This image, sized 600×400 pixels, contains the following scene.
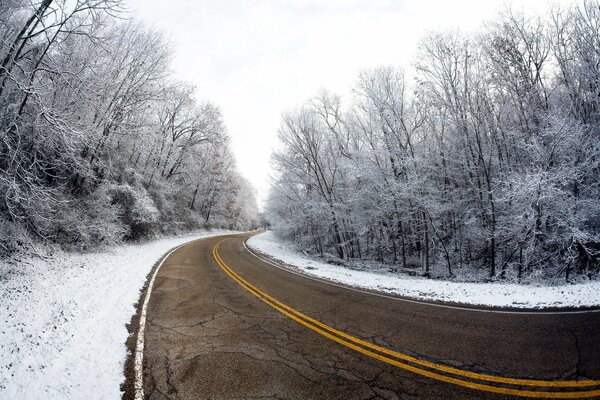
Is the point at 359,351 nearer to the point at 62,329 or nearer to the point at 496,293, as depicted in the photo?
the point at 62,329

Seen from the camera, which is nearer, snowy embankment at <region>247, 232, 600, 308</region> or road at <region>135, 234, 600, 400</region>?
road at <region>135, 234, 600, 400</region>

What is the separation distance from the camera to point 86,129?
8.32 meters

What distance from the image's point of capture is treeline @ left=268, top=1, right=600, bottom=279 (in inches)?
453

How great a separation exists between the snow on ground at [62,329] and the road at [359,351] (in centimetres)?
60

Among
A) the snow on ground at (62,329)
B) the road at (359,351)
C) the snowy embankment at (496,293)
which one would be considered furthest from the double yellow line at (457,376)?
the snowy embankment at (496,293)

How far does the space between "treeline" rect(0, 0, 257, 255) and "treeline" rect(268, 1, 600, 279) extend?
10.5 m

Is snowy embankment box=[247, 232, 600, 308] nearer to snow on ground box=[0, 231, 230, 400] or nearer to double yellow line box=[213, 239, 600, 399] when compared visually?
double yellow line box=[213, 239, 600, 399]

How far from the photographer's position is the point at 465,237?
17781 millimetres

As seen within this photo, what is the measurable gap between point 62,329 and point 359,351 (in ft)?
A: 17.6

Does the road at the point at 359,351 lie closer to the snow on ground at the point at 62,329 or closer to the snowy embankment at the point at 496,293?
the snow on ground at the point at 62,329

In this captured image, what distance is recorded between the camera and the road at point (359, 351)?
11.4 feet

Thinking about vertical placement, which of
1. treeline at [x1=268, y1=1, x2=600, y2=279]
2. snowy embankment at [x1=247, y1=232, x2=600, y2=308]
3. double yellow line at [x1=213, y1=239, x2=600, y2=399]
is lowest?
snowy embankment at [x1=247, y1=232, x2=600, y2=308]

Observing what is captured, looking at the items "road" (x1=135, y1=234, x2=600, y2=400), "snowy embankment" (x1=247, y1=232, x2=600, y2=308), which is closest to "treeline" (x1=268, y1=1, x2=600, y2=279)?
"snowy embankment" (x1=247, y1=232, x2=600, y2=308)

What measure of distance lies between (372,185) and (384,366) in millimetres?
13664
